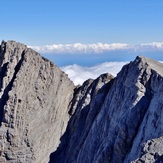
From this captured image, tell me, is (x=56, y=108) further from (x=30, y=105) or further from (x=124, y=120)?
(x=124, y=120)

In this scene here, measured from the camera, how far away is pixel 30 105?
186 ft

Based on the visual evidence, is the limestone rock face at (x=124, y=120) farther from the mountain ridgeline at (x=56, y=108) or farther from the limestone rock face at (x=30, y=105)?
the limestone rock face at (x=30, y=105)

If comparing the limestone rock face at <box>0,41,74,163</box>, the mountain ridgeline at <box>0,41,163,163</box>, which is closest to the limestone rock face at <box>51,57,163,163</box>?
the mountain ridgeline at <box>0,41,163,163</box>

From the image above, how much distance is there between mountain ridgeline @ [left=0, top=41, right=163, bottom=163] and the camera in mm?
41594

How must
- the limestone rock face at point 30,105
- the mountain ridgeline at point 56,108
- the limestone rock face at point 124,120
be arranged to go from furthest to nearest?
the limestone rock face at point 30,105
the mountain ridgeline at point 56,108
the limestone rock face at point 124,120

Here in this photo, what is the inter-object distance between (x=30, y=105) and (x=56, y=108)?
4.55 m

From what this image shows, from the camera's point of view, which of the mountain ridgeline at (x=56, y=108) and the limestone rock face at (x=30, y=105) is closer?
the mountain ridgeline at (x=56, y=108)

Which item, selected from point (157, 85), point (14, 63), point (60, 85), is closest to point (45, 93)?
point (60, 85)

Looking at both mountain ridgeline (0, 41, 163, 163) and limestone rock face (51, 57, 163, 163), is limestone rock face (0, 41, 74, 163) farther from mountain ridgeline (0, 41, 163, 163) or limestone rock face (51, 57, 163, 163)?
limestone rock face (51, 57, 163, 163)

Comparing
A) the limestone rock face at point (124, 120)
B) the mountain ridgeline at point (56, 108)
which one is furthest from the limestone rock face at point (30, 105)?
the limestone rock face at point (124, 120)

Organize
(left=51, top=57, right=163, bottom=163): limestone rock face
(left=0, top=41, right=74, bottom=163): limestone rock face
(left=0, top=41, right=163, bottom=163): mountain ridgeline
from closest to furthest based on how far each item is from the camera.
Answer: (left=51, top=57, right=163, bottom=163): limestone rock face < (left=0, top=41, right=163, bottom=163): mountain ridgeline < (left=0, top=41, right=74, bottom=163): limestone rock face

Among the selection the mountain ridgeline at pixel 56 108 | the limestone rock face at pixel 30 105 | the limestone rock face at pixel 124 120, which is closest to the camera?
the limestone rock face at pixel 124 120

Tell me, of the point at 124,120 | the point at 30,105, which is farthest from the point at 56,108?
the point at 124,120

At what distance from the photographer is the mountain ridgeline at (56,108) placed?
41.6m
